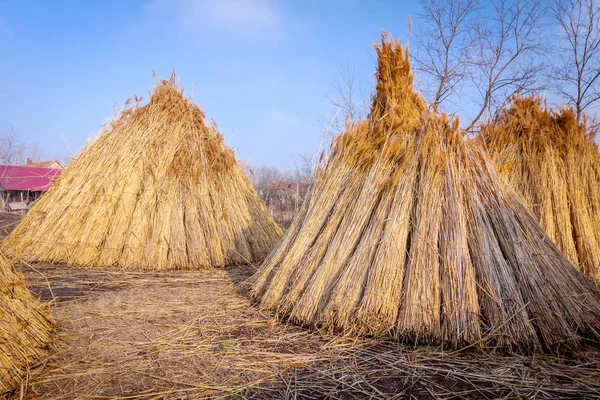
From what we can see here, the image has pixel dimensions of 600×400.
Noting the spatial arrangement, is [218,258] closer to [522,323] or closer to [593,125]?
[522,323]

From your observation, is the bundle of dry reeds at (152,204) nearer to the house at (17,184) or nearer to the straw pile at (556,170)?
the house at (17,184)

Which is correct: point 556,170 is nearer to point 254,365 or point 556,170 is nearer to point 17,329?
point 254,365

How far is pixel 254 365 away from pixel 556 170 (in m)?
Result: 4.45

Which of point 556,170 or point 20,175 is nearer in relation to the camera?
point 556,170

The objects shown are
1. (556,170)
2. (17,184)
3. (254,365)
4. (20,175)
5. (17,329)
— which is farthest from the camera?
(20,175)

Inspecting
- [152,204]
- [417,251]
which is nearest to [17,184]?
[152,204]

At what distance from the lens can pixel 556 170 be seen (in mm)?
4883

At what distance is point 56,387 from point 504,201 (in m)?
3.32

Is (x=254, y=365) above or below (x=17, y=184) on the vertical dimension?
below

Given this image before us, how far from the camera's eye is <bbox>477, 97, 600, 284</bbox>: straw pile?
4.68 meters

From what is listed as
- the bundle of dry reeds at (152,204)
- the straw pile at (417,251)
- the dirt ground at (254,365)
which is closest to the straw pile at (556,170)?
the straw pile at (417,251)

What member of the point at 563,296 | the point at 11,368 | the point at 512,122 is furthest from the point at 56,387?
the point at 512,122

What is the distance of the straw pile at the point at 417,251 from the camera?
8.80 feet

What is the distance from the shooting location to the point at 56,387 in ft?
6.84
